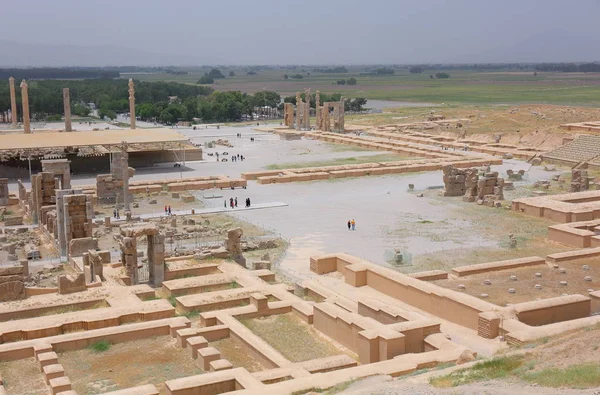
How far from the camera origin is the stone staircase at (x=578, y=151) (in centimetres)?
5262

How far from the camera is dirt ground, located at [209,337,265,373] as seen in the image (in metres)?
16.0

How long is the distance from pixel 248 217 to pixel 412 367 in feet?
69.2

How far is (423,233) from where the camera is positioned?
1227 inches

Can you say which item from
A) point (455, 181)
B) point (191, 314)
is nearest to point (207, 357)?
point (191, 314)

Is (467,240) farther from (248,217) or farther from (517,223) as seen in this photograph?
(248,217)

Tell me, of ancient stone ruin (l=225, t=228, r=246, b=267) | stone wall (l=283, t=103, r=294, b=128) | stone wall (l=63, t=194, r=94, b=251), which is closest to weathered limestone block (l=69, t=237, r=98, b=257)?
stone wall (l=63, t=194, r=94, b=251)

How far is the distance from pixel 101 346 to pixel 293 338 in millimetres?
4406

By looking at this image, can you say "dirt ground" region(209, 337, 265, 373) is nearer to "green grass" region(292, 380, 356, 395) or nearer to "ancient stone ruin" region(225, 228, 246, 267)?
"green grass" region(292, 380, 356, 395)

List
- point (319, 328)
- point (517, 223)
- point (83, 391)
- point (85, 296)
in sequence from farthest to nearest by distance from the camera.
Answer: point (517, 223) < point (85, 296) < point (319, 328) < point (83, 391)

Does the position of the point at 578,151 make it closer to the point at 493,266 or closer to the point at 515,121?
the point at 515,121

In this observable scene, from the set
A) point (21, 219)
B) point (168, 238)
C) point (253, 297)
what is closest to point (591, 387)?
point (253, 297)

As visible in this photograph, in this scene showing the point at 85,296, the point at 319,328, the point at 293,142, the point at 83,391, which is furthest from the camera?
the point at 293,142

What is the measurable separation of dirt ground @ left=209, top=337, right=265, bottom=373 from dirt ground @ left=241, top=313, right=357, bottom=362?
749mm

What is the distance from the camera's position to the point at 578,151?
54406mm
